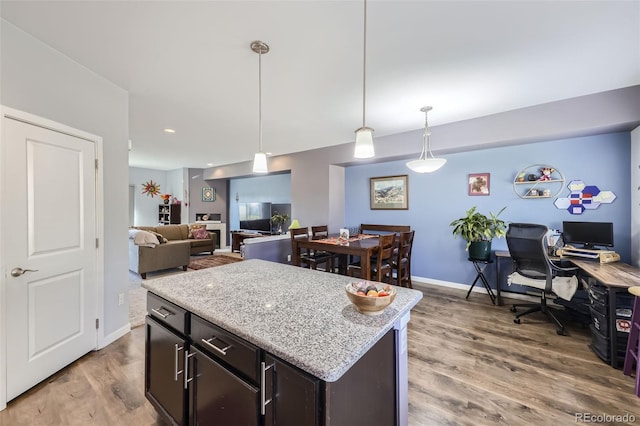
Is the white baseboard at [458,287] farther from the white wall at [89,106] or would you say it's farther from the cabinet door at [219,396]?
the white wall at [89,106]

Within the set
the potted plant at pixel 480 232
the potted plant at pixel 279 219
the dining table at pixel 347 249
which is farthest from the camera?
the potted plant at pixel 279 219

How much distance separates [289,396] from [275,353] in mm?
145

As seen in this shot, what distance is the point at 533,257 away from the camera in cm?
275

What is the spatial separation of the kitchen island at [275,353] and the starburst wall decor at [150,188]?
7.55m

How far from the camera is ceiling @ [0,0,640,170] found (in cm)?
159

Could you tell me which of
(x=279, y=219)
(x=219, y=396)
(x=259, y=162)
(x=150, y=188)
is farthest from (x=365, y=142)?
(x=150, y=188)

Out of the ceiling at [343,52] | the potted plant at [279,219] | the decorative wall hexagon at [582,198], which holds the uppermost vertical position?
the ceiling at [343,52]

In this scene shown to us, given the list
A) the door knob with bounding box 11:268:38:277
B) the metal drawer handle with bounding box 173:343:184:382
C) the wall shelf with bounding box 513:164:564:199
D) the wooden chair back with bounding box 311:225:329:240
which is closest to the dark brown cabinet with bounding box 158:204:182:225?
the wooden chair back with bounding box 311:225:329:240

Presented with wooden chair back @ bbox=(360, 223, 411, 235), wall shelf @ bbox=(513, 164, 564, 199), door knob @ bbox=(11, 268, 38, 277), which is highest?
wall shelf @ bbox=(513, 164, 564, 199)

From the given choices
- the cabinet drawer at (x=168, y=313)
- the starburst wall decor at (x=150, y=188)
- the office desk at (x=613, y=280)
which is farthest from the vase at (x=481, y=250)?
the starburst wall decor at (x=150, y=188)

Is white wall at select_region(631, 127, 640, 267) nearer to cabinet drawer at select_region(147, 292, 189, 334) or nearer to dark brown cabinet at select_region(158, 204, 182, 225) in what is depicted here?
cabinet drawer at select_region(147, 292, 189, 334)

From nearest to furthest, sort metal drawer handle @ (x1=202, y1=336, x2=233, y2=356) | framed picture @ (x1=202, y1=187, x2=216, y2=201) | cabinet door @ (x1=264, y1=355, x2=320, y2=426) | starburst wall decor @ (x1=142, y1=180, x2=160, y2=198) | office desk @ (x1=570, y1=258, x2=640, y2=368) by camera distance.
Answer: cabinet door @ (x1=264, y1=355, x2=320, y2=426)
metal drawer handle @ (x1=202, y1=336, x2=233, y2=356)
office desk @ (x1=570, y1=258, x2=640, y2=368)
starburst wall decor @ (x1=142, y1=180, x2=160, y2=198)
framed picture @ (x1=202, y1=187, x2=216, y2=201)

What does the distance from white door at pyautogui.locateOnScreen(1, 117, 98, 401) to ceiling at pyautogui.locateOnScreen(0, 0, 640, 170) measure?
32.4 inches

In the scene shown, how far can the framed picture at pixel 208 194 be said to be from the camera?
7.92 meters
